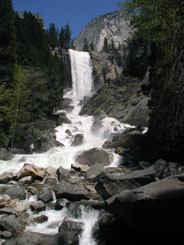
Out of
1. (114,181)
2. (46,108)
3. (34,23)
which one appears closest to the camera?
(114,181)

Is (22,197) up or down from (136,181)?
down

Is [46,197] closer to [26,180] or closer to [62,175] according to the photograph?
[26,180]

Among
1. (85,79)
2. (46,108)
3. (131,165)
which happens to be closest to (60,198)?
(131,165)

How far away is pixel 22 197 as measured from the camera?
8484mm

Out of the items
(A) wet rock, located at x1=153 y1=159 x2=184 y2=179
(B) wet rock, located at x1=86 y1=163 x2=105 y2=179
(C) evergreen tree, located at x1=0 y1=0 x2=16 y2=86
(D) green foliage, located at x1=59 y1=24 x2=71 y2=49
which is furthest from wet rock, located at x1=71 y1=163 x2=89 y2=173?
(D) green foliage, located at x1=59 y1=24 x2=71 y2=49

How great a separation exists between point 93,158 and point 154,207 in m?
9.58

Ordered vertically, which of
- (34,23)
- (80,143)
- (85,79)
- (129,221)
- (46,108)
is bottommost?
(80,143)

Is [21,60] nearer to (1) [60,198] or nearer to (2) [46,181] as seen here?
(2) [46,181]

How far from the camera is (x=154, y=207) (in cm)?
479

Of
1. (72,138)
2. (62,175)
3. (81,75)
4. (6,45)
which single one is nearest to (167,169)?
(62,175)

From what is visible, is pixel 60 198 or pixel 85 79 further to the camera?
pixel 85 79

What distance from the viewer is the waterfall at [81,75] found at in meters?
49.2

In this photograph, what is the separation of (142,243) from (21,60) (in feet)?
91.7

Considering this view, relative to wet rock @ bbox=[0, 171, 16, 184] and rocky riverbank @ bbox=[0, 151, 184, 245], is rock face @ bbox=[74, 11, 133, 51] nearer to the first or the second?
wet rock @ bbox=[0, 171, 16, 184]
